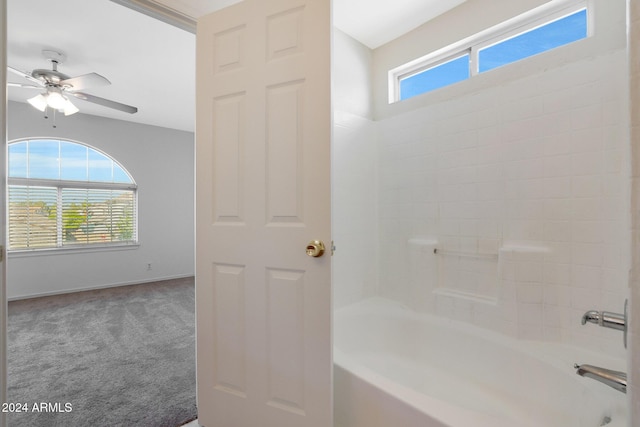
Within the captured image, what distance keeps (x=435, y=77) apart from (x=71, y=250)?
5255 mm

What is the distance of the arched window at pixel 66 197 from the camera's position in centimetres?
402

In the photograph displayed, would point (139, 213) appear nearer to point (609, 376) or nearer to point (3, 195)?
point (3, 195)

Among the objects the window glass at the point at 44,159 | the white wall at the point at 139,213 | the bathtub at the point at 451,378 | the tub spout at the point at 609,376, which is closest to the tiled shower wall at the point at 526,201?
the bathtub at the point at 451,378

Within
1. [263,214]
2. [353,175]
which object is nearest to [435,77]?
[353,175]

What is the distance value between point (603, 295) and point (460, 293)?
0.69 meters

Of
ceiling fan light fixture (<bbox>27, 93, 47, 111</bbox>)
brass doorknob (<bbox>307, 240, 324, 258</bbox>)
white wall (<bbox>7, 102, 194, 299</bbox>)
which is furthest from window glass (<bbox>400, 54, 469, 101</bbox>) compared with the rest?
white wall (<bbox>7, 102, 194, 299</bbox>)

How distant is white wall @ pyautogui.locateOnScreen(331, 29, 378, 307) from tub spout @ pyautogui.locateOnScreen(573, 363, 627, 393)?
1.41 m

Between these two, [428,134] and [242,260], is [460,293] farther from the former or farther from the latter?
[242,260]

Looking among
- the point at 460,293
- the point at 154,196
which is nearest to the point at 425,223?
the point at 460,293

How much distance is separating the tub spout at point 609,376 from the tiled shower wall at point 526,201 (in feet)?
2.30

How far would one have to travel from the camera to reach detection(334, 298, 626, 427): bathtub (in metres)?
1.15

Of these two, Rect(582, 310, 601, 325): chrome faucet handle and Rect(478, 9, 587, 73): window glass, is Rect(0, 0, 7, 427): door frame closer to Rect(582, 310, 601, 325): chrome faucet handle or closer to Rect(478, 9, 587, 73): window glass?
Rect(582, 310, 601, 325): chrome faucet handle

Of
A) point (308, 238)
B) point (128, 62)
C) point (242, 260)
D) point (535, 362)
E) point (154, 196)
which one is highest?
point (128, 62)

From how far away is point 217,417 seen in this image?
1.51 metres
